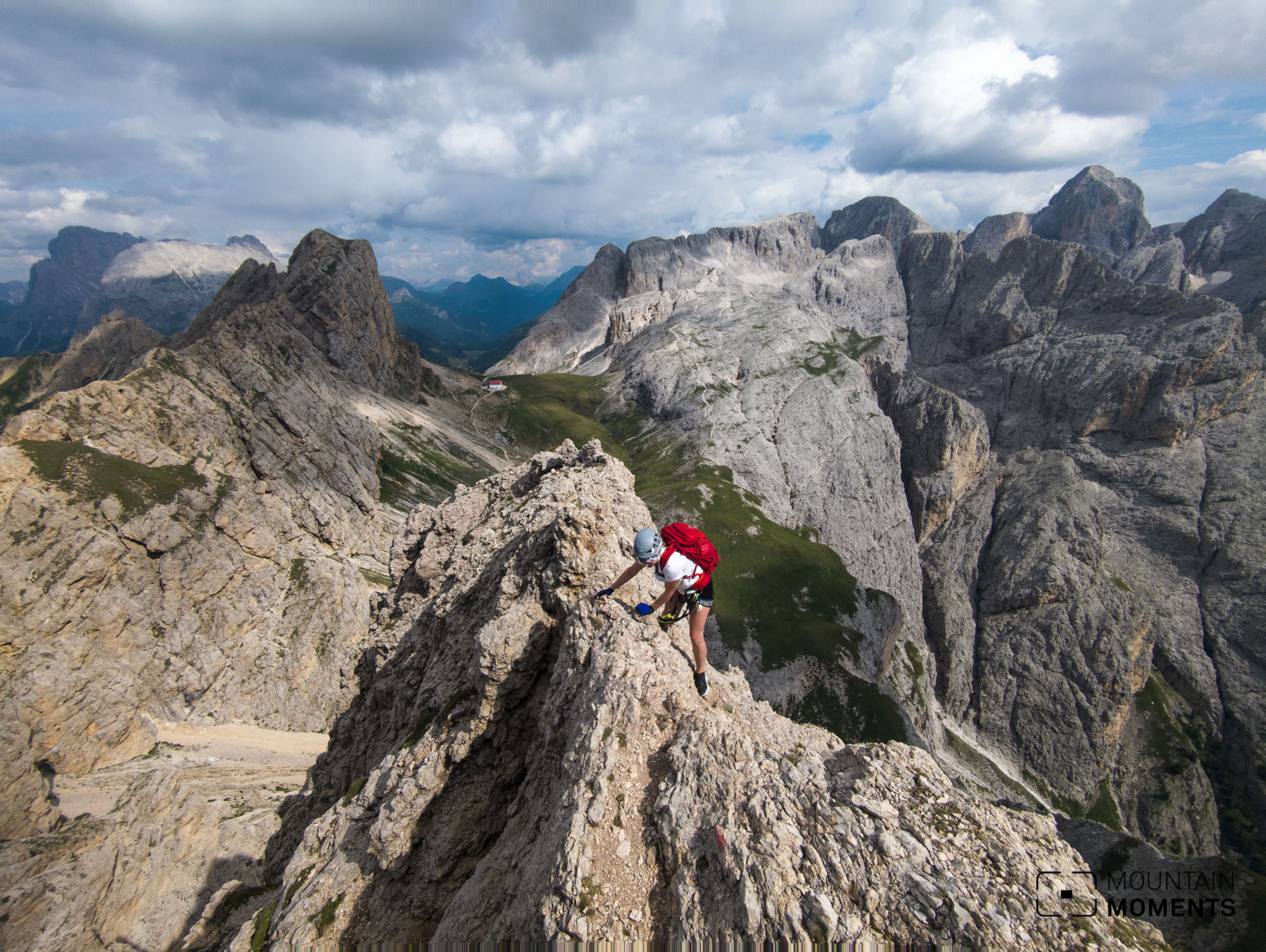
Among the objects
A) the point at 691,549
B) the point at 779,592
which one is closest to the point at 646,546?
the point at 691,549

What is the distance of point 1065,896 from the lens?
8500 millimetres

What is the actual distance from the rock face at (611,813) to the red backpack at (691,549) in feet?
7.69

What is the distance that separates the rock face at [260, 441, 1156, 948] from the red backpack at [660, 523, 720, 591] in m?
2.34

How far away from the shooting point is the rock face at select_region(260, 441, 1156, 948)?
28.6ft

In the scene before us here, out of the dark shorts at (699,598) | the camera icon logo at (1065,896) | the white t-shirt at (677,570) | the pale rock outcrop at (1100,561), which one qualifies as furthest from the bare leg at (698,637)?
the pale rock outcrop at (1100,561)

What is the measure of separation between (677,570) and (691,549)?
77cm

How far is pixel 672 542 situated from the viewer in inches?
559

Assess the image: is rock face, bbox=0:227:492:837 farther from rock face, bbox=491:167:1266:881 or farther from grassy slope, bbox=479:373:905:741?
rock face, bbox=491:167:1266:881

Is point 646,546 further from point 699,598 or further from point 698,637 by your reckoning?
point 698,637

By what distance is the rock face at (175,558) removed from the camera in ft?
195

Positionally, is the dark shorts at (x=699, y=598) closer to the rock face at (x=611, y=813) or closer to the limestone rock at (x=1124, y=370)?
the rock face at (x=611, y=813)

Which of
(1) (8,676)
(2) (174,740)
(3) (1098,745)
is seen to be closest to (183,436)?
(1) (8,676)

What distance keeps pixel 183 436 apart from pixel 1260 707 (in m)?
222

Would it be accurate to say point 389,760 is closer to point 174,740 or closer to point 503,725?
point 503,725
